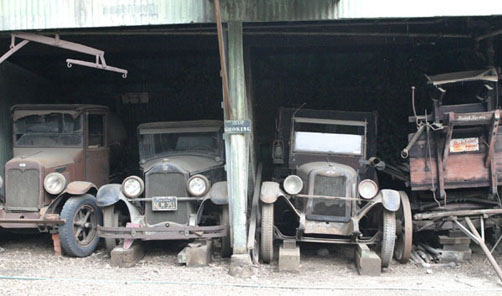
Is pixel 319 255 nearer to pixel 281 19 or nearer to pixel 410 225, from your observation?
pixel 410 225

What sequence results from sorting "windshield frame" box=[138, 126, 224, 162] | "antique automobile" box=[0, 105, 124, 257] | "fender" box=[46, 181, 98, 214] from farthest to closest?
"windshield frame" box=[138, 126, 224, 162] < "fender" box=[46, 181, 98, 214] < "antique automobile" box=[0, 105, 124, 257]

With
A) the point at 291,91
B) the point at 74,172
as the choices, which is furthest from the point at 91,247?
the point at 291,91

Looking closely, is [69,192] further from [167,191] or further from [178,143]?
[178,143]

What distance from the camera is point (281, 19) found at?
5988 mm

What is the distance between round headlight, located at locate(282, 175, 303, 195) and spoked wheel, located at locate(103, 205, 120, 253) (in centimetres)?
250

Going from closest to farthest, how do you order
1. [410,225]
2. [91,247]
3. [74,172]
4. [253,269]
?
[253,269]
[410,225]
[91,247]
[74,172]

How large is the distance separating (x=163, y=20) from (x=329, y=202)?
3.34 metres

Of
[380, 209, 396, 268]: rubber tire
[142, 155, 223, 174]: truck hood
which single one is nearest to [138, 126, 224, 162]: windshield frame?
[142, 155, 223, 174]: truck hood

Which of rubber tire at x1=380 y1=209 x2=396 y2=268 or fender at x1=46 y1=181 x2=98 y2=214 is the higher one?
fender at x1=46 y1=181 x2=98 y2=214

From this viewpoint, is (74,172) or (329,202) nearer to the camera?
(329,202)

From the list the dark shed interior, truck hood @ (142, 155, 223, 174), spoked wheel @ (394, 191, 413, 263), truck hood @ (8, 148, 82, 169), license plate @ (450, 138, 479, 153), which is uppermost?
the dark shed interior

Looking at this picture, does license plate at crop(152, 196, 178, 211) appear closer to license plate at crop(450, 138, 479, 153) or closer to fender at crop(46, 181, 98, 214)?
fender at crop(46, 181, 98, 214)

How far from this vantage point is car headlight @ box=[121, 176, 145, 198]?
6.41 m

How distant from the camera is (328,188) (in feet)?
20.6
